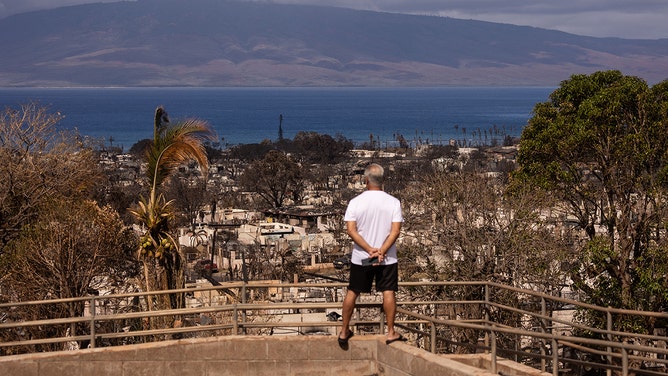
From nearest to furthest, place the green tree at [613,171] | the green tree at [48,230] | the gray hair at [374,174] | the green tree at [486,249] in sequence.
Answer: the gray hair at [374,174], the green tree at [613,171], the green tree at [48,230], the green tree at [486,249]

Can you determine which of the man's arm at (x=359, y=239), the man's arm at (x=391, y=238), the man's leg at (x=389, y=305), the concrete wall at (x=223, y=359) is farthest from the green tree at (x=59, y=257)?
the man's arm at (x=391, y=238)

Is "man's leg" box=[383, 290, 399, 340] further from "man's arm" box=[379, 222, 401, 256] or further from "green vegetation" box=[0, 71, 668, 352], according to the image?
"green vegetation" box=[0, 71, 668, 352]

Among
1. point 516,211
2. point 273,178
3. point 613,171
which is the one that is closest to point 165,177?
point 516,211

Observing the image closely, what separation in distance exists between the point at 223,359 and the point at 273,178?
193ft

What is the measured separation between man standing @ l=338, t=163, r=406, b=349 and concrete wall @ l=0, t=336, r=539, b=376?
0.82 meters

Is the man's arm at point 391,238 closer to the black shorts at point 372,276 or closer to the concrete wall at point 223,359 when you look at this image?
the black shorts at point 372,276

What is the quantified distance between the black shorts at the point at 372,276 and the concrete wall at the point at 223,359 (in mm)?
814

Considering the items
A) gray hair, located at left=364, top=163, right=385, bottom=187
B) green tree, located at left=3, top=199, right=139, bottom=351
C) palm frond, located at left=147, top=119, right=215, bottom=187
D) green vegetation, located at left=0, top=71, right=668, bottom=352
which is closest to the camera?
gray hair, located at left=364, top=163, right=385, bottom=187

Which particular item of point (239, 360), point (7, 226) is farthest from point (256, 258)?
point (239, 360)

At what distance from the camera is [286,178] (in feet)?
234

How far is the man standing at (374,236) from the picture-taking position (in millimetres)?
10859

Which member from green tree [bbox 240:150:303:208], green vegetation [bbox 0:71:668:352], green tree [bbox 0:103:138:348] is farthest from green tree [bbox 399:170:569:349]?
green tree [bbox 240:150:303:208]

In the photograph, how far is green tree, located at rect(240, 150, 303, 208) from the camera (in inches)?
2776

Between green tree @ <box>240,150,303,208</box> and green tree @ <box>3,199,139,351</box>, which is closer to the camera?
green tree @ <box>3,199,139,351</box>
